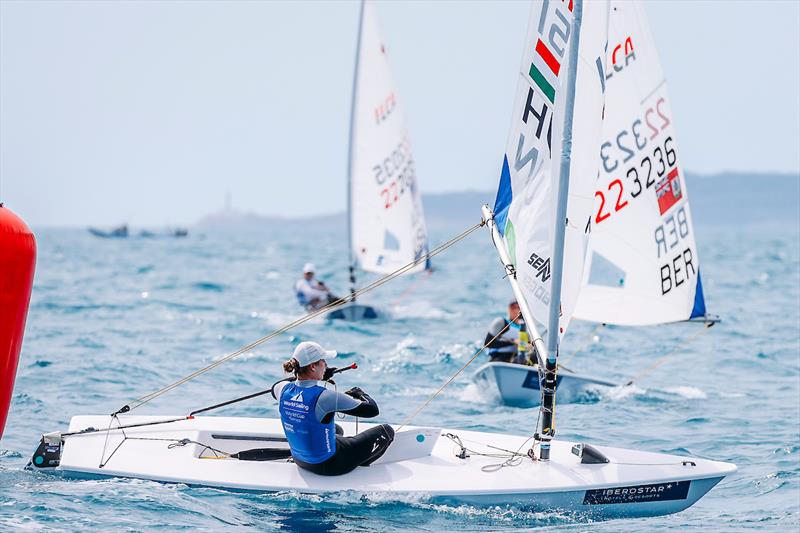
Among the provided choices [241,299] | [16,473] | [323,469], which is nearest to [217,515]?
[323,469]

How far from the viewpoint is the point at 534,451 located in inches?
281

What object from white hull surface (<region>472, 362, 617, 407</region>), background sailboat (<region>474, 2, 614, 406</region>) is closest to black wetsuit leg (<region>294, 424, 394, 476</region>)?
background sailboat (<region>474, 2, 614, 406</region>)

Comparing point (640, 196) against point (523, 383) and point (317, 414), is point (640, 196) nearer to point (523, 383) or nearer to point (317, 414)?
point (523, 383)

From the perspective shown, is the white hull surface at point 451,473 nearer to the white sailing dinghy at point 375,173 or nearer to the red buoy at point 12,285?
the red buoy at point 12,285

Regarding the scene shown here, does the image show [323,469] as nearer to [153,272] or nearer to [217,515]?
[217,515]

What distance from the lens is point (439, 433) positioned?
24.5 feet

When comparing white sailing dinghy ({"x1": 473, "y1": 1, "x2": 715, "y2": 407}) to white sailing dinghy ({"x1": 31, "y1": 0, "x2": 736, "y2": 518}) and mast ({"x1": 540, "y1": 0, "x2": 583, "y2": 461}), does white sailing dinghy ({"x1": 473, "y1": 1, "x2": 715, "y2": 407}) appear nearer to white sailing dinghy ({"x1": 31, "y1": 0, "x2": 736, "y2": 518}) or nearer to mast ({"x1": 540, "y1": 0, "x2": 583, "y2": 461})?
white sailing dinghy ({"x1": 31, "y1": 0, "x2": 736, "y2": 518})

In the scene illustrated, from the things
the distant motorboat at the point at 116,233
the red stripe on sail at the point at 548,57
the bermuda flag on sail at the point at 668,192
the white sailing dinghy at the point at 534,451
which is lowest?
the white sailing dinghy at the point at 534,451

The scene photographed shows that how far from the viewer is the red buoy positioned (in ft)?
22.6

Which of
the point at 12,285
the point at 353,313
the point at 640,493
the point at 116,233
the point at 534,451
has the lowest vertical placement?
the point at 640,493

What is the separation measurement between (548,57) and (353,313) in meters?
11.5

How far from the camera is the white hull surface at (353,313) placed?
1775cm

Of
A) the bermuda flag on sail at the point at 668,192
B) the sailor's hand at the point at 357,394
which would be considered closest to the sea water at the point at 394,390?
the sailor's hand at the point at 357,394

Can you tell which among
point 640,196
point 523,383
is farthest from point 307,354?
point 523,383
